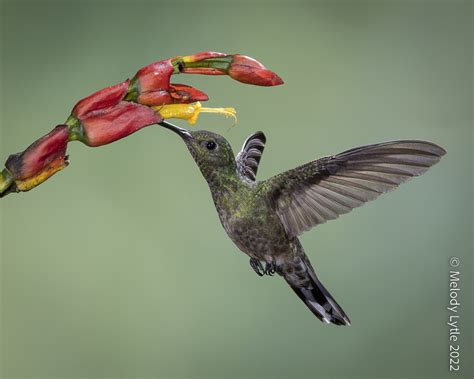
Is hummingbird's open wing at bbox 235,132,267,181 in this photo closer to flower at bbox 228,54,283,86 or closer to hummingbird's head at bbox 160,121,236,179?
hummingbird's head at bbox 160,121,236,179

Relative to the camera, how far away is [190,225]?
378 centimetres

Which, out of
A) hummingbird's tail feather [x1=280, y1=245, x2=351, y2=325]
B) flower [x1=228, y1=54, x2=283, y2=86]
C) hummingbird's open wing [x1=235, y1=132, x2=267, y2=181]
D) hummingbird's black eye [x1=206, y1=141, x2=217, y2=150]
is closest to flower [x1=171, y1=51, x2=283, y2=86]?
flower [x1=228, y1=54, x2=283, y2=86]

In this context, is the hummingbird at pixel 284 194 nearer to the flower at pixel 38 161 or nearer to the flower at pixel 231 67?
the flower at pixel 231 67

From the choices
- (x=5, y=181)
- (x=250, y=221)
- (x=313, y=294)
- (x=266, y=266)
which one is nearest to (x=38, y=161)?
(x=5, y=181)

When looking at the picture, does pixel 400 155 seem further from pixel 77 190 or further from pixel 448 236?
pixel 77 190

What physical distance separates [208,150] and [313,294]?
62 centimetres

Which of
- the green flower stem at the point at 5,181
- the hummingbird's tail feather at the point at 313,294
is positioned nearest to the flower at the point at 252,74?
the green flower stem at the point at 5,181

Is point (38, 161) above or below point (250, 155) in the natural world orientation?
below

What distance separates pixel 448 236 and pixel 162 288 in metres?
1.47

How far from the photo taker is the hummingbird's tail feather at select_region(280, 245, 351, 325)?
2283mm

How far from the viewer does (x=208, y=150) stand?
2.01 meters

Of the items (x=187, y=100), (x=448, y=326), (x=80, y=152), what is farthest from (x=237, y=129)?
(x=187, y=100)

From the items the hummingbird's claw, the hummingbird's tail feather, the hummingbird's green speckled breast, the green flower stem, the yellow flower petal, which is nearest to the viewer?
the green flower stem

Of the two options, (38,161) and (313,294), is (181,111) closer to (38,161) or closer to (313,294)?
(38,161)
